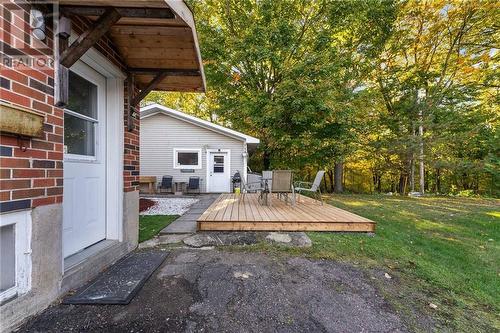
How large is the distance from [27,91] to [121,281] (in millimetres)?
1769

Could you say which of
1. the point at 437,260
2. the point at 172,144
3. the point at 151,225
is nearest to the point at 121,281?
the point at 151,225

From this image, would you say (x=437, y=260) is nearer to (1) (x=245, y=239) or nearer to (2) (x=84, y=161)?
(1) (x=245, y=239)

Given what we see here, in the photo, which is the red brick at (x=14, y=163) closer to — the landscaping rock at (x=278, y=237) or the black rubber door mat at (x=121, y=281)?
the black rubber door mat at (x=121, y=281)

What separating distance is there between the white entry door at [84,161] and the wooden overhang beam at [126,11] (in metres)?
0.74

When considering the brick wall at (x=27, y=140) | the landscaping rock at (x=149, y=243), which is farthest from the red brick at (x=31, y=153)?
the landscaping rock at (x=149, y=243)

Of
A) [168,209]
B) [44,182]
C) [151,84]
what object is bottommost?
[168,209]

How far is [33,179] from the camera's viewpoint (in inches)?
71.4

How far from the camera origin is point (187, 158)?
11.7 metres

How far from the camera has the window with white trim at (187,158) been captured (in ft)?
38.2

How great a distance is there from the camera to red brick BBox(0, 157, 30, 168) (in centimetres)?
158

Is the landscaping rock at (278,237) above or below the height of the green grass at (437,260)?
above

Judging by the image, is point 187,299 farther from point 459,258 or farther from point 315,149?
point 315,149

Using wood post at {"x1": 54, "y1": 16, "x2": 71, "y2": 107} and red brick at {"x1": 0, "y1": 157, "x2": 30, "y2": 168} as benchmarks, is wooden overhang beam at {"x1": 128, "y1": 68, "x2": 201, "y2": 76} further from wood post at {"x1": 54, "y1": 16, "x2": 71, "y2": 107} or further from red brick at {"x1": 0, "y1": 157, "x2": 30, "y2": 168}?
red brick at {"x1": 0, "y1": 157, "x2": 30, "y2": 168}

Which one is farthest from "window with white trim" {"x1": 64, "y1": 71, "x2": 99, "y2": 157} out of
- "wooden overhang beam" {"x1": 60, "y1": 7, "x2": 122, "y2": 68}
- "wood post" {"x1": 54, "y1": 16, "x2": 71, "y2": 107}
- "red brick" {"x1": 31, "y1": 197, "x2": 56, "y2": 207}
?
"red brick" {"x1": 31, "y1": 197, "x2": 56, "y2": 207}
